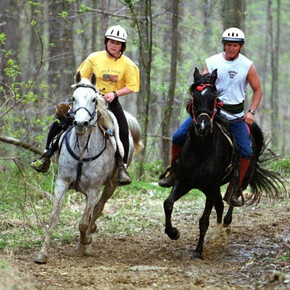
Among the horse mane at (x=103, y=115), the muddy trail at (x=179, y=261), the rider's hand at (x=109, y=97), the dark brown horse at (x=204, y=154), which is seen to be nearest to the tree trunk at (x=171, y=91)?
the muddy trail at (x=179, y=261)

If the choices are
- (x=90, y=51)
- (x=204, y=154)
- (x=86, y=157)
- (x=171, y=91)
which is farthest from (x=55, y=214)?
(x=90, y=51)

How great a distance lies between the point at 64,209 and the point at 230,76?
14.8 ft

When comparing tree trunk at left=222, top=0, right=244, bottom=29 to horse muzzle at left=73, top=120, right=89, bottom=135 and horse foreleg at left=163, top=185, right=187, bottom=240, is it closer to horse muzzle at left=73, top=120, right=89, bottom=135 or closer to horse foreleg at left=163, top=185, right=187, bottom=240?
horse foreleg at left=163, top=185, right=187, bottom=240

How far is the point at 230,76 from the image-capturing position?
9258 millimetres

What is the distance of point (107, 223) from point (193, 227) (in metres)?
1.53

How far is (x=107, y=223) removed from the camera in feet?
37.2

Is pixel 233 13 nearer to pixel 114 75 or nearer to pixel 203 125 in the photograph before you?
pixel 114 75

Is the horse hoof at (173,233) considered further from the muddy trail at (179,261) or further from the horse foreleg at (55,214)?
the horse foreleg at (55,214)

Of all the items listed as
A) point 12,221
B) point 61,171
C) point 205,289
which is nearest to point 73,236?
point 12,221

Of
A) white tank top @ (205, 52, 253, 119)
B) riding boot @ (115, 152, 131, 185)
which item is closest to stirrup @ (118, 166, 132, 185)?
riding boot @ (115, 152, 131, 185)

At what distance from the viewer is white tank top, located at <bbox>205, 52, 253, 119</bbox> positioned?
9266mm

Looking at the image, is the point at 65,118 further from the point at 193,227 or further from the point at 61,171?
the point at 193,227

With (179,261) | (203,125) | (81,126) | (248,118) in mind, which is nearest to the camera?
(81,126)

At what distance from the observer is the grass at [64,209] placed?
31.7 feet
